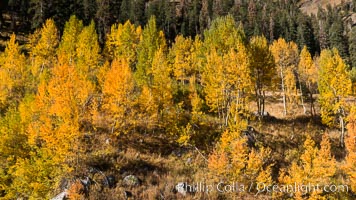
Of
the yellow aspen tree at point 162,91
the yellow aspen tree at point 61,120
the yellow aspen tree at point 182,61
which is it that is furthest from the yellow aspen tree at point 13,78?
the yellow aspen tree at point 182,61

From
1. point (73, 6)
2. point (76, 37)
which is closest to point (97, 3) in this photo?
point (73, 6)

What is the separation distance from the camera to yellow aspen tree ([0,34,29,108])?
3359cm

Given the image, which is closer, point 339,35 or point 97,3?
point 97,3

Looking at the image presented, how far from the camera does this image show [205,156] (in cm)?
3008

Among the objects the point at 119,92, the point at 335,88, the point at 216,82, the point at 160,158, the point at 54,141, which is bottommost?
the point at 160,158

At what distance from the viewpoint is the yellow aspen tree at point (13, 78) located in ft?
110

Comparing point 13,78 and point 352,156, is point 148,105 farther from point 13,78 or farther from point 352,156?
point 352,156

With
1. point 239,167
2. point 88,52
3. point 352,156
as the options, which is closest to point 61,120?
point 239,167

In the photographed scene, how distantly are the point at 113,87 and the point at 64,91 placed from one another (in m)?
6.02

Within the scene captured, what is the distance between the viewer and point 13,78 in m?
35.2

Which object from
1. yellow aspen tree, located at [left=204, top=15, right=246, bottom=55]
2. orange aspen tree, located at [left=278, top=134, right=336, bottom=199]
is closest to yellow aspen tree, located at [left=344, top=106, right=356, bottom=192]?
orange aspen tree, located at [left=278, top=134, right=336, bottom=199]

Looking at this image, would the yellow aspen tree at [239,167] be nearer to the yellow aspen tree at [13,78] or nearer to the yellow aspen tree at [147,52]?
the yellow aspen tree at [147,52]

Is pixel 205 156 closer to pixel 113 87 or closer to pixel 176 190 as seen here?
pixel 176 190

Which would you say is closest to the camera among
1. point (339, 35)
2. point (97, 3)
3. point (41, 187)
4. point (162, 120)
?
point (41, 187)
